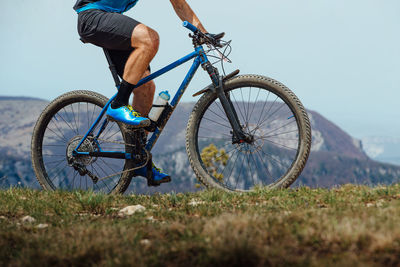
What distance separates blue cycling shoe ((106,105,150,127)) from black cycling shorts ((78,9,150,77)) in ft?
2.77

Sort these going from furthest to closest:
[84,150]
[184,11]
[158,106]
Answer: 1. [84,150]
2. [184,11]
3. [158,106]

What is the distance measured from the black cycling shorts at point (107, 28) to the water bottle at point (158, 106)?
2.60 feet

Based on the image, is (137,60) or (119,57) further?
(119,57)

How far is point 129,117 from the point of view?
5.98 meters

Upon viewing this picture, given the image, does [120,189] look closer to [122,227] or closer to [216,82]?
[216,82]

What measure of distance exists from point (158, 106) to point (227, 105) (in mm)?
994

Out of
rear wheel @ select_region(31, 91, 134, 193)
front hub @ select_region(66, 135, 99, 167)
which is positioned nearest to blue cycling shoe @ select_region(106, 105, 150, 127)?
rear wheel @ select_region(31, 91, 134, 193)

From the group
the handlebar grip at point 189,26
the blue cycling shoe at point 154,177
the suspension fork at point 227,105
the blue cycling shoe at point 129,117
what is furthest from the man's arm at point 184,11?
the blue cycling shoe at point 154,177

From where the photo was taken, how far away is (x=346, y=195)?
207 inches

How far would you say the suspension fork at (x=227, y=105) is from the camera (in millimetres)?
5918

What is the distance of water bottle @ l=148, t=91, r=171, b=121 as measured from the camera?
20.3ft

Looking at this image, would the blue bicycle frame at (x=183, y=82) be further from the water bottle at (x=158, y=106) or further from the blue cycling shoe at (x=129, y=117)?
the blue cycling shoe at (x=129, y=117)

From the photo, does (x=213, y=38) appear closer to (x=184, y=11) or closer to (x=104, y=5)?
(x=184, y=11)

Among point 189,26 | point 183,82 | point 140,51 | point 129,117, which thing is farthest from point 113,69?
point 189,26
